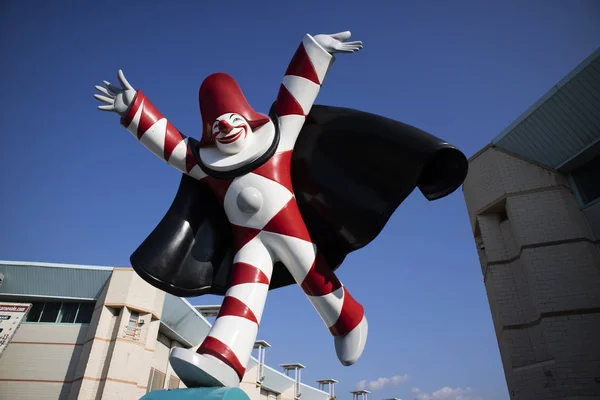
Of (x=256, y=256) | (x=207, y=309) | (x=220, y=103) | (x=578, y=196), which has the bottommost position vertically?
(x=256, y=256)

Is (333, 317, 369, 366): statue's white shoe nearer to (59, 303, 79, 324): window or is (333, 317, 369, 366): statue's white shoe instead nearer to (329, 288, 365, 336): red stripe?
(329, 288, 365, 336): red stripe

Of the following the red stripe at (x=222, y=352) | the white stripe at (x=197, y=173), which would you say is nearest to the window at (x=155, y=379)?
the white stripe at (x=197, y=173)

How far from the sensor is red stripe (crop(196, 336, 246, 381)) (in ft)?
8.72

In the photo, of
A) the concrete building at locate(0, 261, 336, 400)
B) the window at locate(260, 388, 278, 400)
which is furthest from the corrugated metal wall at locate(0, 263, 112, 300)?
the window at locate(260, 388, 278, 400)

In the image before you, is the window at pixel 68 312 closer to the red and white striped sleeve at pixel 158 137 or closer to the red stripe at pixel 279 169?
the red and white striped sleeve at pixel 158 137

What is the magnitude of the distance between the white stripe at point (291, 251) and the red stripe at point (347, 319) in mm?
432

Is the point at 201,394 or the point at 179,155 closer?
the point at 201,394

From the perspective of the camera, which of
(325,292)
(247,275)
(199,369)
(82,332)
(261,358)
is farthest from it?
(261,358)

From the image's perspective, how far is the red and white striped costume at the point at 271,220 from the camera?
9.98 ft

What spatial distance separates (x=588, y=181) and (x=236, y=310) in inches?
237

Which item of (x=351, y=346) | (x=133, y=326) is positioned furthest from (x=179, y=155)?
(x=133, y=326)

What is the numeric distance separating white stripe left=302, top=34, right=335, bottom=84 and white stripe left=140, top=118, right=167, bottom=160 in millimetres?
1396

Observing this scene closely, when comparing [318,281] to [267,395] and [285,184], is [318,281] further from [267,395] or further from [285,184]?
[267,395]

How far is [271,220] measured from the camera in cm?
335
